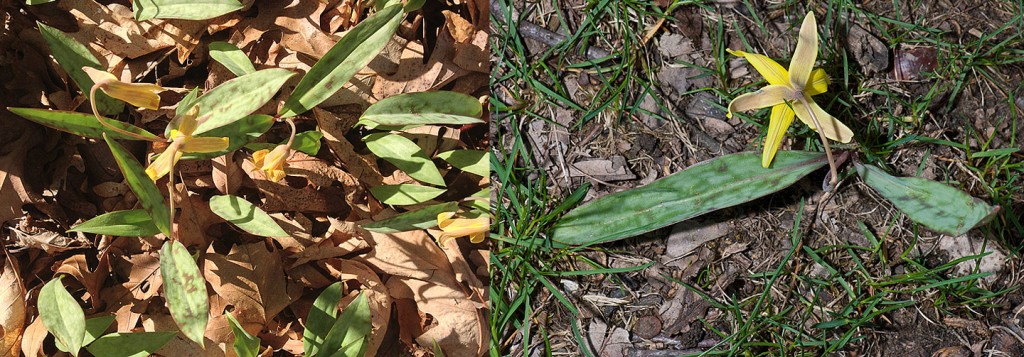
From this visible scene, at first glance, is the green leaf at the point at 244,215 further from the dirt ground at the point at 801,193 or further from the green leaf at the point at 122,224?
the dirt ground at the point at 801,193

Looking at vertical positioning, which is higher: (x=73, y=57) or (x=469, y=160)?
(x=73, y=57)

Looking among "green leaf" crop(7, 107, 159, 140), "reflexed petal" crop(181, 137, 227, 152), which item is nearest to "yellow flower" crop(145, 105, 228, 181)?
"reflexed petal" crop(181, 137, 227, 152)

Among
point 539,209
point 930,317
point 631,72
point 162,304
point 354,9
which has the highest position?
point 354,9

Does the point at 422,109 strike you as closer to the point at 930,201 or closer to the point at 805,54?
the point at 805,54

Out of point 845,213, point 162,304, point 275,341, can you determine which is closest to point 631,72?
point 845,213

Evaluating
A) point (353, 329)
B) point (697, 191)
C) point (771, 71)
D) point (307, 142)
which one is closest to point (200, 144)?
point (307, 142)

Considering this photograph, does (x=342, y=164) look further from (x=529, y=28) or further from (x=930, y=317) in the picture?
(x=930, y=317)
